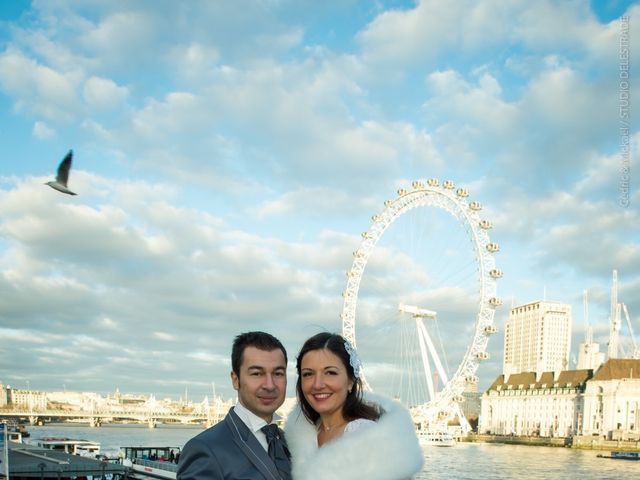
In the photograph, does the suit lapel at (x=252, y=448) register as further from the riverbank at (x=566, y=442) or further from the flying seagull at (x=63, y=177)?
the riverbank at (x=566, y=442)

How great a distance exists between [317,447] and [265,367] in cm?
46

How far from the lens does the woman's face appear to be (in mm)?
3658

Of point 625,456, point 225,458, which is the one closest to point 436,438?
point 625,456

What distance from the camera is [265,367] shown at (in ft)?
11.7

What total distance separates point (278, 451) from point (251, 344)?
1.66ft

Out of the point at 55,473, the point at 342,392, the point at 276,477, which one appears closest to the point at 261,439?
the point at 276,477

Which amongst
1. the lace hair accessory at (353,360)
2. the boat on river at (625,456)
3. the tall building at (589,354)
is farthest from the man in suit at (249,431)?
the tall building at (589,354)

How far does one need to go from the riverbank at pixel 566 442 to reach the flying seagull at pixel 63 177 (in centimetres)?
7556

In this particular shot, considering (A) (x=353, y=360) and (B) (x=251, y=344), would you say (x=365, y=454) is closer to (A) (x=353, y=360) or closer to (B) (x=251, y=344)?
(A) (x=353, y=360)

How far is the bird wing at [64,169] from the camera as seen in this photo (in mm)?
6457

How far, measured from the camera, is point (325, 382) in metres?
3.66

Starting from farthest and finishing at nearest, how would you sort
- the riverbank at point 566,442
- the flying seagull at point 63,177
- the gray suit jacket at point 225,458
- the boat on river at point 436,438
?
the riverbank at point 566,442 → the boat on river at point 436,438 → the flying seagull at point 63,177 → the gray suit jacket at point 225,458

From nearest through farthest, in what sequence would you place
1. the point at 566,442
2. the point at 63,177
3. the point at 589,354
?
the point at 63,177 → the point at 566,442 → the point at 589,354

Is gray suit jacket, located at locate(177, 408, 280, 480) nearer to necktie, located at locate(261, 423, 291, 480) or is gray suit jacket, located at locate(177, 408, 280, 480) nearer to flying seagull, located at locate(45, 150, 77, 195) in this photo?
necktie, located at locate(261, 423, 291, 480)
